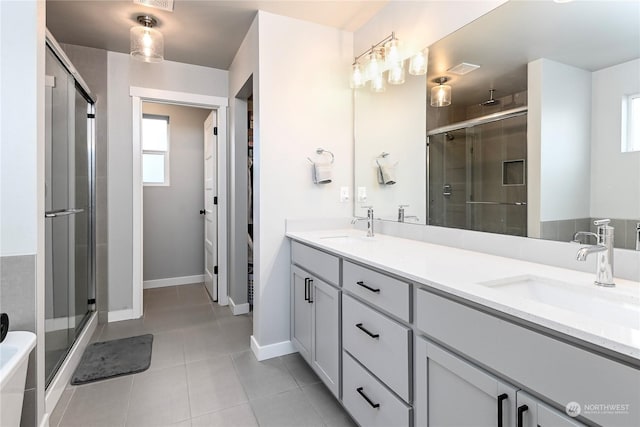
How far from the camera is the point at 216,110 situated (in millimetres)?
3422

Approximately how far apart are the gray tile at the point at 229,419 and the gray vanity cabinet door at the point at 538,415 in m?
1.31

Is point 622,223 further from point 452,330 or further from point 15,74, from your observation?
point 15,74

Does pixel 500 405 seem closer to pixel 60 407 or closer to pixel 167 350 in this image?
pixel 60 407

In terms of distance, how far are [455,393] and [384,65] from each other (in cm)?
204

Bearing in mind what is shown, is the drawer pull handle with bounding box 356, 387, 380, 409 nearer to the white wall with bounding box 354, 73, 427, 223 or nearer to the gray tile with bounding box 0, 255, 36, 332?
the white wall with bounding box 354, 73, 427, 223

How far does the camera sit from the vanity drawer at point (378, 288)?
1.21 metres


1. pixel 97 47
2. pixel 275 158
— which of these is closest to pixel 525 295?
pixel 275 158

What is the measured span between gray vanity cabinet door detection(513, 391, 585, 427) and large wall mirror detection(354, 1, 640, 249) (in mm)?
739

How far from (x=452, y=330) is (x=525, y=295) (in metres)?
0.37

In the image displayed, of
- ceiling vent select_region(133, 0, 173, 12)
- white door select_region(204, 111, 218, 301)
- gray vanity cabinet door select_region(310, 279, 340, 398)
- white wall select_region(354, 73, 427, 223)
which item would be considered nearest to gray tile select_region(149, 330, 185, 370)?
white door select_region(204, 111, 218, 301)

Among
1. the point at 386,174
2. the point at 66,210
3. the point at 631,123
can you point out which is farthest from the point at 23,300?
the point at 631,123

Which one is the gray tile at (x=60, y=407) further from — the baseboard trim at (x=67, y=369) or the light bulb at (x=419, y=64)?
the light bulb at (x=419, y=64)

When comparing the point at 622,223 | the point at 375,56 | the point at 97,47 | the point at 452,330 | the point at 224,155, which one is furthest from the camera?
the point at 224,155

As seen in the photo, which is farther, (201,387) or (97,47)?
(97,47)
